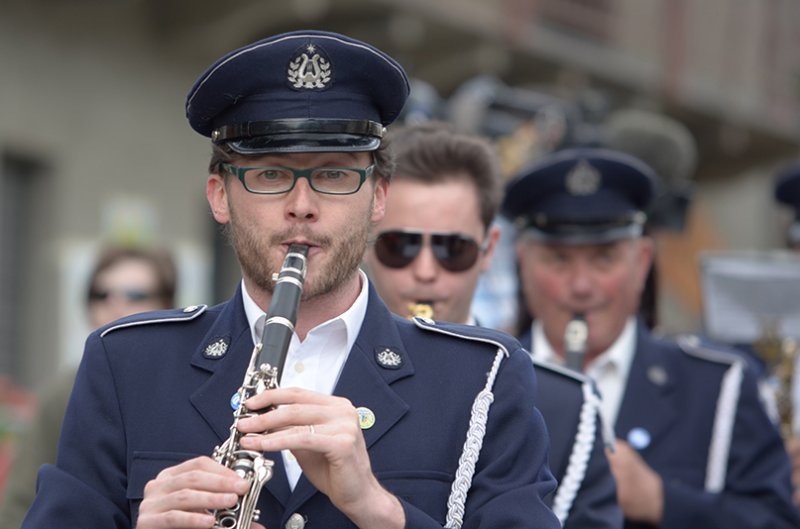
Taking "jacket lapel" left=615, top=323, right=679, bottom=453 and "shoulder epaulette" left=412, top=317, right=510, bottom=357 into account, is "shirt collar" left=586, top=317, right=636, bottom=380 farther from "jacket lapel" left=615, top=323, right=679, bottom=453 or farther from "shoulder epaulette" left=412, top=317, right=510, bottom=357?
"shoulder epaulette" left=412, top=317, right=510, bottom=357

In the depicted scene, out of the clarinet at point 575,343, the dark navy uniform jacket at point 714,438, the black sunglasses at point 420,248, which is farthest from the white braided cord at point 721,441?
the black sunglasses at point 420,248

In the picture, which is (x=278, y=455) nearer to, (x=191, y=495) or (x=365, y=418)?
(x=365, y=418)

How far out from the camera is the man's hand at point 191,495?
2.55 meters

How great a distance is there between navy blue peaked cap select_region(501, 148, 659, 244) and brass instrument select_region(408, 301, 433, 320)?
814 mm

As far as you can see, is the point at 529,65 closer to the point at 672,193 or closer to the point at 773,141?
the point at 773,141

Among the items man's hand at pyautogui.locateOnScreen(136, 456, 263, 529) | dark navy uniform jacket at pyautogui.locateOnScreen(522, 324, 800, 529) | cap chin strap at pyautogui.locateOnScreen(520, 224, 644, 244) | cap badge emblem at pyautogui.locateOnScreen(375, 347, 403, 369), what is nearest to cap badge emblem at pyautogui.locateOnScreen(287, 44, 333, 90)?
cap badge emblem at pyautogui.locateOnScreen(375, 347, 403, 369)

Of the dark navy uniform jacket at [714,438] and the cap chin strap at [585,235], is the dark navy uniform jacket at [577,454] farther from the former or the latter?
the cap chin strap at [585,235]

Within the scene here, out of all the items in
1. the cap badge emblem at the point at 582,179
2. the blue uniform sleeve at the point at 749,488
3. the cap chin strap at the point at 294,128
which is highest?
the cap chin strap at the point at 294,128

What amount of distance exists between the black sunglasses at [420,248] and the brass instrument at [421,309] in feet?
0.39

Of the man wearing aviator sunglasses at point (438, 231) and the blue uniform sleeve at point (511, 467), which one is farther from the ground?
the man wearing aviator sunglasses at point (438, 231)

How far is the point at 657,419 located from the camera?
4664mm

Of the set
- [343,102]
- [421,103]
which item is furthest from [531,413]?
[421,103]

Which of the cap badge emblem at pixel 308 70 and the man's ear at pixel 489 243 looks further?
the man's ear at pixel 489 243

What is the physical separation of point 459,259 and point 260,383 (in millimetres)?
1578
